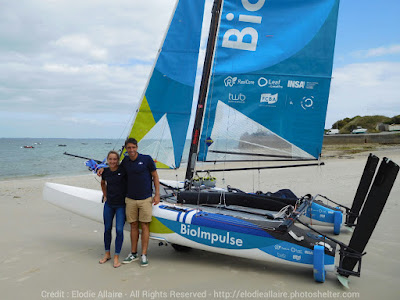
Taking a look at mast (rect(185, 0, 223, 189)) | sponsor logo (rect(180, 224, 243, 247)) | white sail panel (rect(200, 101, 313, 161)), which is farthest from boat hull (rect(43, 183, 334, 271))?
white sail panel (rect(200, 101, 313, 161))

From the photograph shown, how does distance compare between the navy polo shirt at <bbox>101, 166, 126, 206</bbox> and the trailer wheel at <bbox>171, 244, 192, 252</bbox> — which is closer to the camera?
the navy polo shirt at <bbox>101, 166, 126, 206</bbox>

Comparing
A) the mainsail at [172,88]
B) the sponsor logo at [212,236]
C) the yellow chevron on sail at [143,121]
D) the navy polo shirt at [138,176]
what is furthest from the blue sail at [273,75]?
the sponsor logo at [212,236]

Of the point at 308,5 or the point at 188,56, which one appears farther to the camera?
the point at 188,56

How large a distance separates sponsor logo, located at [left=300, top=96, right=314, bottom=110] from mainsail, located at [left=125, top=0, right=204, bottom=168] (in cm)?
188

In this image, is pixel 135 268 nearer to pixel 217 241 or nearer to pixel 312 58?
pixel 217 241

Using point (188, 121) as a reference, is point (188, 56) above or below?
above

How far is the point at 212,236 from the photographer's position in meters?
3.63

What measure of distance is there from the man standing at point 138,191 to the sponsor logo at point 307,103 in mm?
2619

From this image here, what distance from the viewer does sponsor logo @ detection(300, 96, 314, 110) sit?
15.8 ft

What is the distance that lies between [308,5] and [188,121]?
2.69m

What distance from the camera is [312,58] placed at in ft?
15.7

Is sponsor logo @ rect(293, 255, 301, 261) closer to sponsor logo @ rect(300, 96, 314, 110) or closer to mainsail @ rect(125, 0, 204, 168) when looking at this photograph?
sponsor logo @ rect(300, 96, 314, 110)

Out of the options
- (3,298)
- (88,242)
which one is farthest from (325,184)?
(3,298)

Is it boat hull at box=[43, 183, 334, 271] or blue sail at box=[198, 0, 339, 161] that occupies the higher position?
blue sail at box=[198, 0, 339, 161]
